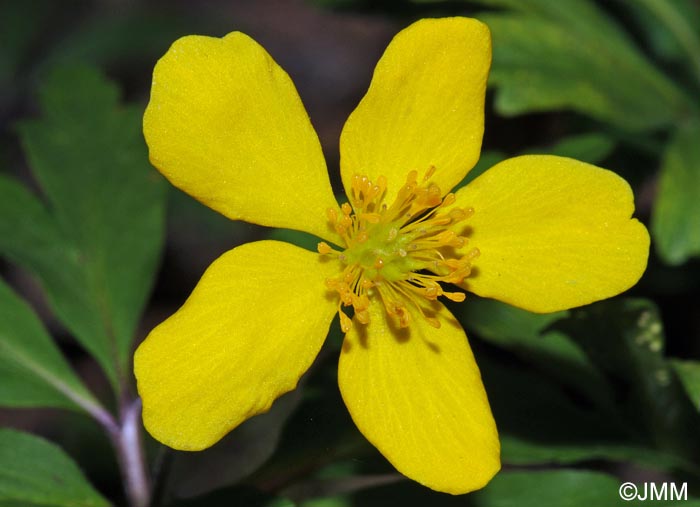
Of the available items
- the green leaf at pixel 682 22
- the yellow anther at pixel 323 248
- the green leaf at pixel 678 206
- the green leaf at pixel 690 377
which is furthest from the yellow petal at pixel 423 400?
the green leaf at pixel 682 22

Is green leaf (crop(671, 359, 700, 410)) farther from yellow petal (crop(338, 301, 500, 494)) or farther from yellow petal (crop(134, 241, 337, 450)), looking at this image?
yellow petal (crop(134, 241, 337, 450))

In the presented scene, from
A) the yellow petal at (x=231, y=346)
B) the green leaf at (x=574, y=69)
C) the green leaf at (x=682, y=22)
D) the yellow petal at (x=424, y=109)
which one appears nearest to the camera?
the yellow petal at (x=231, y=346)

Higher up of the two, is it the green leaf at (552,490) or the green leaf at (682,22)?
the green leaf at (682,22)

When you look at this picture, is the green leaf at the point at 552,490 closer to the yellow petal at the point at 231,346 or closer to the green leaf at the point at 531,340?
the green leaf at the point at 531,340

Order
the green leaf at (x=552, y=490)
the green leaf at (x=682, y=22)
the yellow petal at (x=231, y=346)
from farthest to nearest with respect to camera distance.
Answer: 1. the green leaf at (x=682, y=22)
2. the green leaf at (x=552, y=490)
3. the yellow petal at (x=231, y=346)

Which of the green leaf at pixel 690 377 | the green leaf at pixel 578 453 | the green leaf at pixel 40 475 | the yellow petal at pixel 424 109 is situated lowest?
the green leaf at pixel 578 453

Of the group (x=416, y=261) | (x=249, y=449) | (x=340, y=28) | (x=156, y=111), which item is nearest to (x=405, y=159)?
(x=416, y=261)
